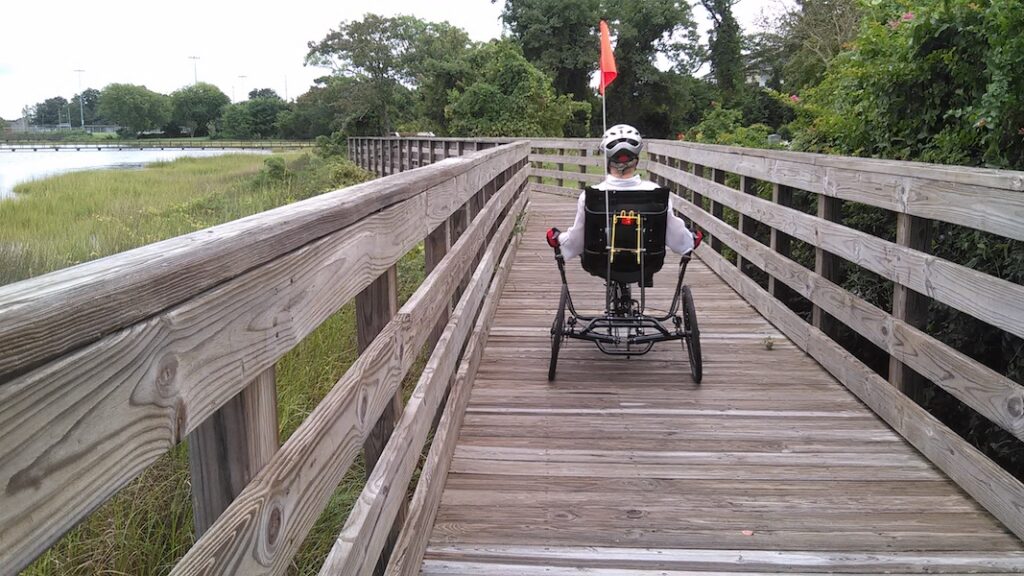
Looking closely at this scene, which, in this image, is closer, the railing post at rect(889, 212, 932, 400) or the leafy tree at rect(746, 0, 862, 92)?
the railing post at rect(889, 212, 932, 400)

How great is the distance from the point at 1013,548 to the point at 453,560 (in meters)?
1.94

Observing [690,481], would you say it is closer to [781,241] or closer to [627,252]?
[627,252]

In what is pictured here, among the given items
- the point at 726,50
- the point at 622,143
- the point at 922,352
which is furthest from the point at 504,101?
the point at 726,50

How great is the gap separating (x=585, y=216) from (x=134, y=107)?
101m

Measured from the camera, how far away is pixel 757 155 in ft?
20.9

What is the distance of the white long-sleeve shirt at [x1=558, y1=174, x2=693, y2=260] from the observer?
202 inches

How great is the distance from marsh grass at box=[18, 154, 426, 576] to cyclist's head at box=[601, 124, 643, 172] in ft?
5.48

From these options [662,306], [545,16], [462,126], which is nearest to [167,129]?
[545,16]

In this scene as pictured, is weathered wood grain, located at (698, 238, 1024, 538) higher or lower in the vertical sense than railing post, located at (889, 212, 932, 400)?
lower

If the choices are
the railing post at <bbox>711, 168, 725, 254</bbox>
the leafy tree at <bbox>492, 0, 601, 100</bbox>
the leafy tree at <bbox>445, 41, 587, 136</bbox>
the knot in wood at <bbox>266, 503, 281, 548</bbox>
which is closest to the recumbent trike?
the railing post at <bbox>711, 168, 725, 254</bbox>

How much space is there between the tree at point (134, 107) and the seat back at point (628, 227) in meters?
88.1

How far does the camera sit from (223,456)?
1405 millimetres

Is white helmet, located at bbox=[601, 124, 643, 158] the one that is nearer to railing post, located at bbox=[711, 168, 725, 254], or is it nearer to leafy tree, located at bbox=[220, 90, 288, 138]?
railing post, located at bbox=[711, 168, 725, 254]

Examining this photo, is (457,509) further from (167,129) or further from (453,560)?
(167,129)
